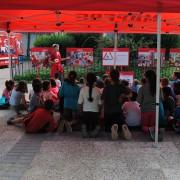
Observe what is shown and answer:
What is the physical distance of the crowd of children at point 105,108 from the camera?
9.73 m

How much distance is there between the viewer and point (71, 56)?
1739 centimetres

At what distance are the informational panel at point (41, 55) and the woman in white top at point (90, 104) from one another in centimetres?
808

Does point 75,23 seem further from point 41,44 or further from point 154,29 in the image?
point 41,44

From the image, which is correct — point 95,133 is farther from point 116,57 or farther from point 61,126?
point 116,57

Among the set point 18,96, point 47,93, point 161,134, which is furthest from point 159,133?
point 18,96

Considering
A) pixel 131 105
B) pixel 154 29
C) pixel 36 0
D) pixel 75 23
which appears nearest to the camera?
pixel 36 0

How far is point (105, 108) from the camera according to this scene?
32.3 feet

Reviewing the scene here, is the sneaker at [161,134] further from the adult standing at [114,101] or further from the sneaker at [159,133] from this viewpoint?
the adult standing at [114,101]

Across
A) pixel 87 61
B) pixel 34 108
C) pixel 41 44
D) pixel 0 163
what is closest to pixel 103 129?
pixel 34 108

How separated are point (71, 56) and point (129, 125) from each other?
295 inches

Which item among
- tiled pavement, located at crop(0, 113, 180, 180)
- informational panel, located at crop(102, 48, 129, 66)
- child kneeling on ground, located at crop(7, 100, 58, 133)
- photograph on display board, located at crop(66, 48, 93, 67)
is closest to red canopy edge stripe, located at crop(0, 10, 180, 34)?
informational panel, located at crop(102, 48, 129, 66)

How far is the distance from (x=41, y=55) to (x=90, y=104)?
890cm

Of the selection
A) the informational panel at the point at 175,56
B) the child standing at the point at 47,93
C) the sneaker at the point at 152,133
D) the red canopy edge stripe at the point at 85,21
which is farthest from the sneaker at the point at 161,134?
the informational panel at the point at 175,56

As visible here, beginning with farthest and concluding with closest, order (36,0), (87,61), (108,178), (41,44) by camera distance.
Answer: (41,44) < (87,61) < (36,0) < (108,178)
